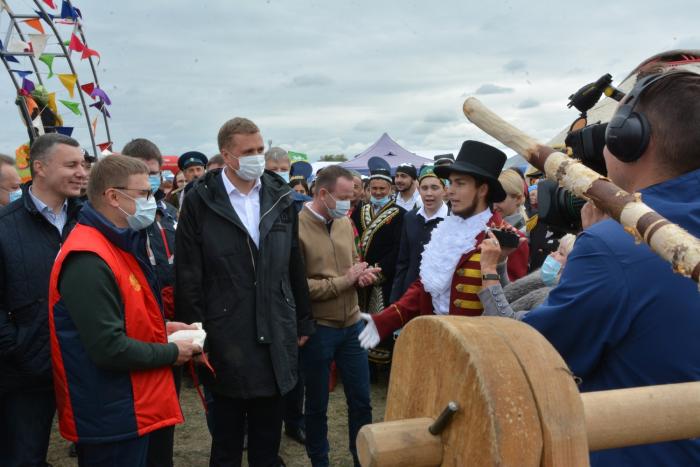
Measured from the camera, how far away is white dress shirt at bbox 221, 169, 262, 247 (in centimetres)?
329

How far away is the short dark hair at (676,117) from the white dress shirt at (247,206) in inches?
93.2

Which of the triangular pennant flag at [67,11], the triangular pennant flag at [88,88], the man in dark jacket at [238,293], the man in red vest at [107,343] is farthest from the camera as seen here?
the triangular pennant flag at [88,88]

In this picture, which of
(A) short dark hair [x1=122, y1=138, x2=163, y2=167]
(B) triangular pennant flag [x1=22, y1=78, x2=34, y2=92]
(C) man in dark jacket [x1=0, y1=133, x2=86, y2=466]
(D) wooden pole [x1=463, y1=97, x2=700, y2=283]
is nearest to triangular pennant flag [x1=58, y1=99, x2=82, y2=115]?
(B) triangular pennant flag [x1=22, y1=78, x2=34, y2=92]

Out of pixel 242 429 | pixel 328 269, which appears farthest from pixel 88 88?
pixel 242 429

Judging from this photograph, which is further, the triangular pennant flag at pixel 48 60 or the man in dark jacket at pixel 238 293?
the triangular pennant flag at pixel 48 60

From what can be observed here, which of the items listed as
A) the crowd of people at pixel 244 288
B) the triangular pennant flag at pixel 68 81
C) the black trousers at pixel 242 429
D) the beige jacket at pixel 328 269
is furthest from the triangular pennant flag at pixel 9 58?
the black trousers at pixel 242 429

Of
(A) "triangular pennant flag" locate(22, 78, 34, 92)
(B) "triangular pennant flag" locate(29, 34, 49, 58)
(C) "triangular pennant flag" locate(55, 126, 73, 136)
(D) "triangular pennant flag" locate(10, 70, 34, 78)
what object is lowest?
(C) "triangular pennant flag" locate(55, 126, 73, 136)

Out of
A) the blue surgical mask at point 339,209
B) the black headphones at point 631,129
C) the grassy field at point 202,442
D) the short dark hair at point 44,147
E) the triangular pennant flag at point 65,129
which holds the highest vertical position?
the triangular pennant flag at point 65,129

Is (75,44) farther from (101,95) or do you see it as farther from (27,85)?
(27,85)

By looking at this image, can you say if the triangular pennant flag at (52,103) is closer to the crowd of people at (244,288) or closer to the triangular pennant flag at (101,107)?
the crowd of people at (244,288)

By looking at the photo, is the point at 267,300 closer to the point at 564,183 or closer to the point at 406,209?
the point at 564,183

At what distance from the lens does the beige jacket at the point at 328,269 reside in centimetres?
408

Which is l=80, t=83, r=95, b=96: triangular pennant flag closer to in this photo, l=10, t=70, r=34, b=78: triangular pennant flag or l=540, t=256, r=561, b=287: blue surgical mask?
l=10, t=70, r=34, b=78: triangular pennant flag

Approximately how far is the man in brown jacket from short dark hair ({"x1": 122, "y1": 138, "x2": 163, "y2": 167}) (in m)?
1.45
